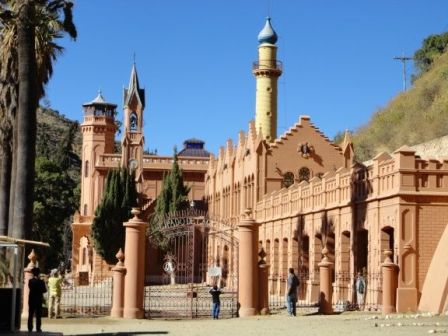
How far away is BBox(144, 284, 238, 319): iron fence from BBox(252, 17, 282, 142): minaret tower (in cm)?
2526

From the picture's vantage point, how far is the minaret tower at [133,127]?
7575 centimetres

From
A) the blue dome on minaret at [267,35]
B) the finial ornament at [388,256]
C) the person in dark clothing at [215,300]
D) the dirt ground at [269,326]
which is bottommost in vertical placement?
the dirt ground at [269,326]

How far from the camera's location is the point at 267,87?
65438 mm

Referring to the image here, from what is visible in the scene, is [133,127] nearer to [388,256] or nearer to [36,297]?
[388,256]

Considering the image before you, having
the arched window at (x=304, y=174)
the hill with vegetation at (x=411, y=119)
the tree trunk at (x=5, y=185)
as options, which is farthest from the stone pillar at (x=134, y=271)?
the hill with vegetation at (x=411, y=119)

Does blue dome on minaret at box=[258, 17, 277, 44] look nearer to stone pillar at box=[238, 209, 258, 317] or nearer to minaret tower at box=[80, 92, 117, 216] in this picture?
minaret tower at box=[80, 92, 117, 216]

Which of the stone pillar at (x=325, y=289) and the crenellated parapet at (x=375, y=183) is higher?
the crenellated parapet at (x=375, y=183)

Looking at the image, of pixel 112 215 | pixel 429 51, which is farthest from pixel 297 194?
pixel 429 51

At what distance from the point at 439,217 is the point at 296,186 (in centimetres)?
1423

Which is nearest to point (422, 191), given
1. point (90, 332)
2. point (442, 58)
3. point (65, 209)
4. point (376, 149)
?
point (90, 332)

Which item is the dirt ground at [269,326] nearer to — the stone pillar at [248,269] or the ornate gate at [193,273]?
the stone pillar at [248,269]

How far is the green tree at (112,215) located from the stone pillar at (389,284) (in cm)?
3243

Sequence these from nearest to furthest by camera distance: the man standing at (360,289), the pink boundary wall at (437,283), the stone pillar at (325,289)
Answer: the pink boundary wall at (437,283)
the stone pillar at (325,289)
the man standing at (360,289)

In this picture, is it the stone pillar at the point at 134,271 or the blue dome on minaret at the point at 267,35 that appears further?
the blue dome on minaret at the point at 267,35
